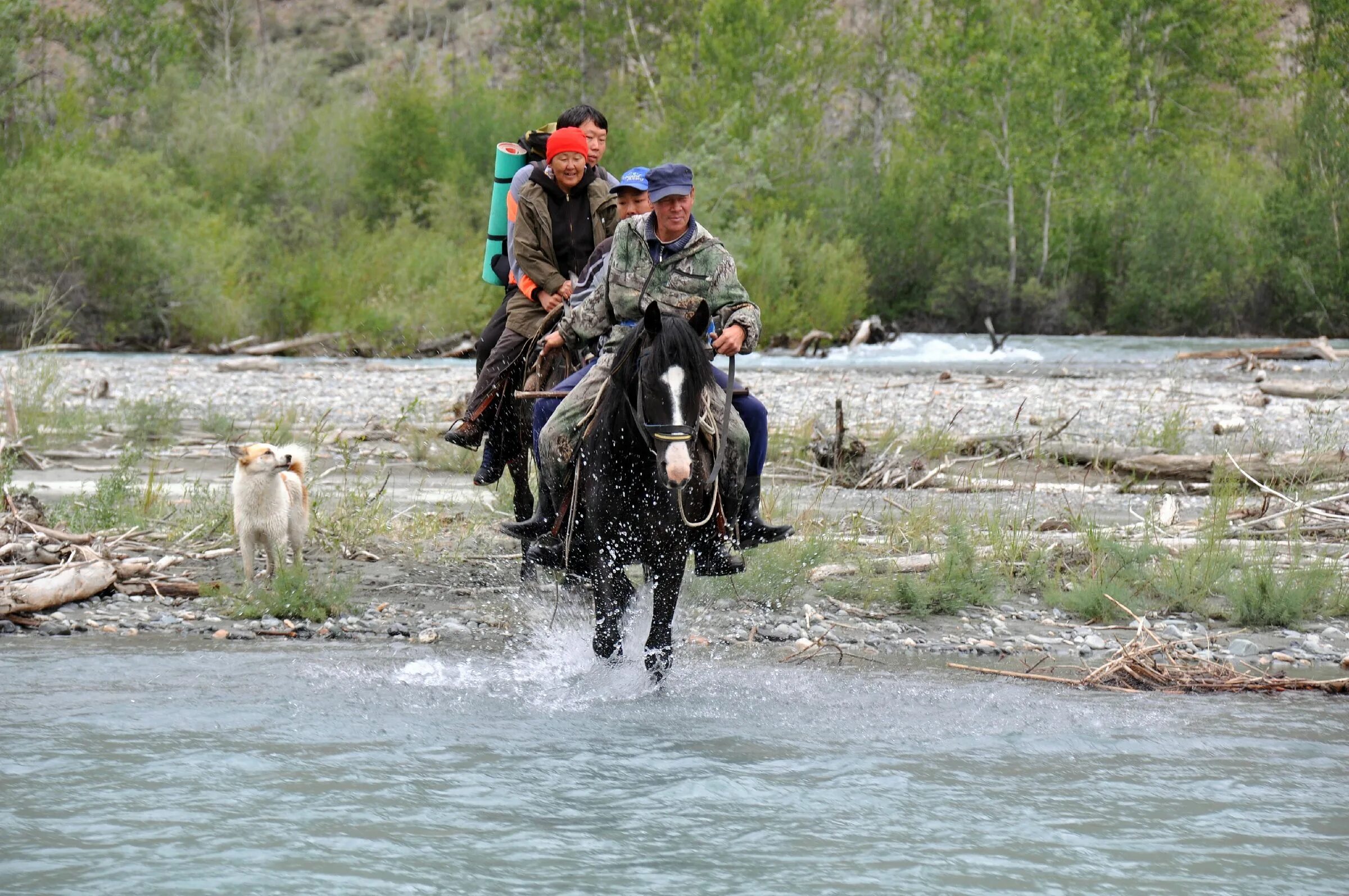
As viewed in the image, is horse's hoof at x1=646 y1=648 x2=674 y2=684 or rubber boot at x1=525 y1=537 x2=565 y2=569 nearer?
horse's hoof at x1=646 y1=648 x2=674 y2=684

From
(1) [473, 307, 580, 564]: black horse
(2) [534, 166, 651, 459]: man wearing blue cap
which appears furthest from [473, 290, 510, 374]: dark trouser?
(2) [534, 166, 651, 459]: man wearing blue cap

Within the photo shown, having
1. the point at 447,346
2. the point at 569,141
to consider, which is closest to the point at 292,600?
the point at 569,141

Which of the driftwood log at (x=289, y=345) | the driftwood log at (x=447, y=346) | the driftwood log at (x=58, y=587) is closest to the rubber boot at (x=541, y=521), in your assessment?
the driftwood log at (x=58, y=587)

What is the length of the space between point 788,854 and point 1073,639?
152 inches

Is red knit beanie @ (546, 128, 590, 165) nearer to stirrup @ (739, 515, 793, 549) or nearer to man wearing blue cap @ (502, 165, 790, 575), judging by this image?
man wearing blue cap @ (502, 165, 790, 575)

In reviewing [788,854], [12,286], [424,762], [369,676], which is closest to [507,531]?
[369,676]

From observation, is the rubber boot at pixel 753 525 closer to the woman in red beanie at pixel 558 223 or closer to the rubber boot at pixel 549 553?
the rubber boot at pixel 549 553

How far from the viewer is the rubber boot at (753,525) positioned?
7301 mm

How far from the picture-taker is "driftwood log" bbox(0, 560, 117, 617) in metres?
8.51

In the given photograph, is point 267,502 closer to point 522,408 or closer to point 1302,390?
point 522,408

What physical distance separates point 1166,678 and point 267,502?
5601 millimetres

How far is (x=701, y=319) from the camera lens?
6.45m

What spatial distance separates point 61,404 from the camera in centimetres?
1619

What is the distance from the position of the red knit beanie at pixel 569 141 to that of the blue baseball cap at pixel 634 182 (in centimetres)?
76
